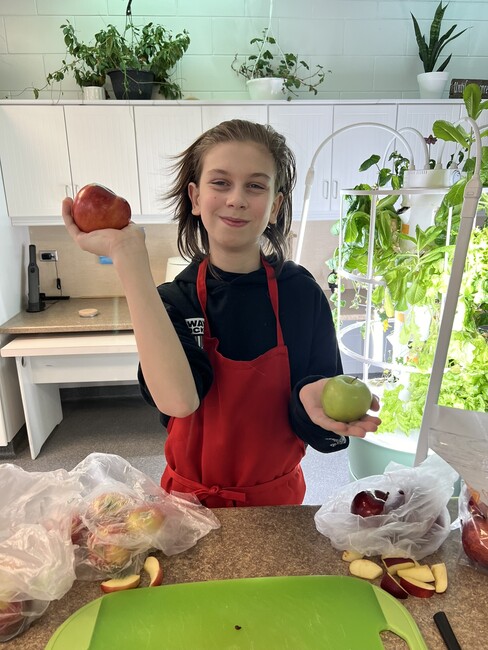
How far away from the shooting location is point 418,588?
0.66 meters

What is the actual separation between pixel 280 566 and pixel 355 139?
2.47 meters

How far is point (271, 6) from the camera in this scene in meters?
2.78

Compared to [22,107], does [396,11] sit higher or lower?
higher

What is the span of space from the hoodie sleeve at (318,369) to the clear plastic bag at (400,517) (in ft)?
0.33

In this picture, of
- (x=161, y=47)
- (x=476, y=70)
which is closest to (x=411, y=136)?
(x=476, y=70)

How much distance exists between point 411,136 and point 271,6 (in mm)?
1086

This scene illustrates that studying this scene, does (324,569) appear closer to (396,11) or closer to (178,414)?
(178,414)

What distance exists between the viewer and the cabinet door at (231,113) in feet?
8.49

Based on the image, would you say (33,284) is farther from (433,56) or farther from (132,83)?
(433,56)

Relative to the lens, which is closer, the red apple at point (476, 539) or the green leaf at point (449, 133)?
the red apple at point (476, 539)

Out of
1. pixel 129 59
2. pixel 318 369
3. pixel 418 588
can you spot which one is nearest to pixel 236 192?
pixel 318 369

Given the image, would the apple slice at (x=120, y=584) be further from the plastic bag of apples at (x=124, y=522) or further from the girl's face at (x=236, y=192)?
the girl's face at (x=236, y=192)

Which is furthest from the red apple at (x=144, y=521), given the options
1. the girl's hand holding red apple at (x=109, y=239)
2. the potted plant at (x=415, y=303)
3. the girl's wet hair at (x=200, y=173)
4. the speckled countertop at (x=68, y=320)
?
the speckled countertop at (x=68, y=320)

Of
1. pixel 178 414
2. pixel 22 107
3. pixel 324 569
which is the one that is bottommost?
pixel 324 569
